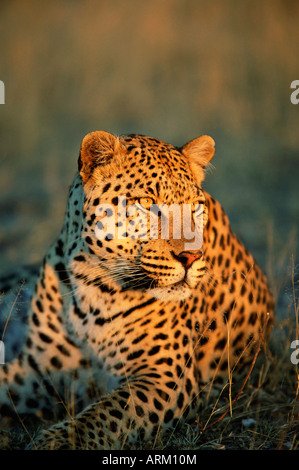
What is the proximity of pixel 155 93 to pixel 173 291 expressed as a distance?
1325 centimetres

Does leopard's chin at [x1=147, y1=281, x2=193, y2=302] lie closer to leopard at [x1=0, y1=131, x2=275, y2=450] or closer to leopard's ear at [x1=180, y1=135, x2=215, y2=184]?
leopard at [x1=0, y1=131, x2=275, y2=450]

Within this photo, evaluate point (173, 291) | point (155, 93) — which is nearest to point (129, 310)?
point (173, 291)

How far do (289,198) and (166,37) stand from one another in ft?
27.7

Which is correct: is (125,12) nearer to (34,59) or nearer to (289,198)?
(34,59)

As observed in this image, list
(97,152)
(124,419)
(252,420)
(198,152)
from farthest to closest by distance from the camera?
(198,152), (252,420), (97,152), (124,419)

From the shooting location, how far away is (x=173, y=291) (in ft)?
17.4

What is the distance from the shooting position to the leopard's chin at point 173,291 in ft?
17.4

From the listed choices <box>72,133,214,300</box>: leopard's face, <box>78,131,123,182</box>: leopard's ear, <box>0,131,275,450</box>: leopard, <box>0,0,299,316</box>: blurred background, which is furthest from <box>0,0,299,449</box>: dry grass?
<box>78,131,123,182</box>: leopard's ear

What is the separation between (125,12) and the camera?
19.5 m

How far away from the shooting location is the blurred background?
12.7 m

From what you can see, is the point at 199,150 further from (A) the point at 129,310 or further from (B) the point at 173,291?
(A) the point at 129,310

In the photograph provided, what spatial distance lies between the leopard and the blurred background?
4.53 m

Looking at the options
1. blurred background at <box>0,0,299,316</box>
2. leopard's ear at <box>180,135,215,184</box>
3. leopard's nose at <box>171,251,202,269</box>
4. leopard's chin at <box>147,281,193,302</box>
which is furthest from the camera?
Answer: blurred background at <box>0,0,299,316</box>
